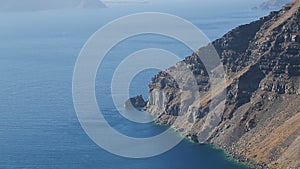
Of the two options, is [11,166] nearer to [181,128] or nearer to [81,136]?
[81,136]

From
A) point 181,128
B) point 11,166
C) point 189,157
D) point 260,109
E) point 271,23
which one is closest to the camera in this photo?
point 11,166

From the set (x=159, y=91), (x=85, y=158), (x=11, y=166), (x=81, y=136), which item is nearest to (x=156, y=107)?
(x=159, y=91)

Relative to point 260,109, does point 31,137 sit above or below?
below

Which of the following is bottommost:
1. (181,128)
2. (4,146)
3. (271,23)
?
(4,146)

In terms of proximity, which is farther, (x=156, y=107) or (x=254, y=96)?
(x=156, y=107)

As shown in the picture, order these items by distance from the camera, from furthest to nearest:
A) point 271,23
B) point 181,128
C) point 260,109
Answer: point 271,23 < point 181,128 < point 260,109

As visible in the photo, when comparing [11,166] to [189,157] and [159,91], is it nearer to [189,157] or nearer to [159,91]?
[189,157]
